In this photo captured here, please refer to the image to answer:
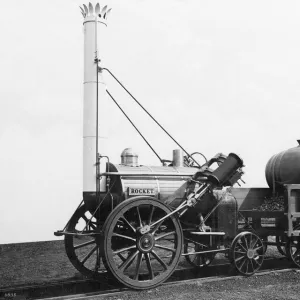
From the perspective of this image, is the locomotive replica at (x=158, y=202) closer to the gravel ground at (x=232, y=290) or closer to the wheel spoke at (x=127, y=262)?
the wheel spoke at (x=127, y=262)

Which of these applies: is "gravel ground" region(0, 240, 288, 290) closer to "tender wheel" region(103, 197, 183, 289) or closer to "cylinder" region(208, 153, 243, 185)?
"tender wheel" region(103, 197, 183, 289)

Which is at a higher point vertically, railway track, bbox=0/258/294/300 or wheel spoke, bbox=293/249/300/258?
wheel spoke, bbox=293/249/300/258

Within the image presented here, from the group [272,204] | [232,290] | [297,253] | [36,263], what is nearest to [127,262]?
[232,290]

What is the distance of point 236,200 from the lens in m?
10.2

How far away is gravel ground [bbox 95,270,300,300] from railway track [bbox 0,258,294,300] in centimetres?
35

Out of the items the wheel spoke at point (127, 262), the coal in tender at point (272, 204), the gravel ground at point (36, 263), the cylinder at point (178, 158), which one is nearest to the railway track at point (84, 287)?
the wheel spoke at point (127, 262)

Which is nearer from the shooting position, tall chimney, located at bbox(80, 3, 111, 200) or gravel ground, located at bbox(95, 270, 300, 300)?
gravel ground, located at bbox(95, 270, 300, 300)

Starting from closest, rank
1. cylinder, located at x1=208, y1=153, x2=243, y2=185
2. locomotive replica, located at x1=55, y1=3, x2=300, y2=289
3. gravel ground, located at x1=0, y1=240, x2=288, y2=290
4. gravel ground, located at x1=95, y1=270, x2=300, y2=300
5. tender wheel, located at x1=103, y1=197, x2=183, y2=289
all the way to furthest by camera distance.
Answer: gravel ground, located at x1=95, y1=270, x2=300, y2=300
tender wheel, located at x1=103, y1=197, x2=183, y2=289
locomotive replica, located at x1=55, y1=3, x2=300, y2=289
cylinder, located at x1=208, y1=153, x2=243, y2=185
gravel ground, located at x1=0, y1=240, x2=288, y2=290

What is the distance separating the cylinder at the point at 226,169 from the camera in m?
9.52

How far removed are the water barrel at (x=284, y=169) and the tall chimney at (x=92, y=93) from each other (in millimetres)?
4282

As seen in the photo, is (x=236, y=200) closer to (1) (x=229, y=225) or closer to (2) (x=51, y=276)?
(1) (x=229, y=225)

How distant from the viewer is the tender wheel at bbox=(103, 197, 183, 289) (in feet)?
27.2

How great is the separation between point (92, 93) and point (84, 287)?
3800 mm

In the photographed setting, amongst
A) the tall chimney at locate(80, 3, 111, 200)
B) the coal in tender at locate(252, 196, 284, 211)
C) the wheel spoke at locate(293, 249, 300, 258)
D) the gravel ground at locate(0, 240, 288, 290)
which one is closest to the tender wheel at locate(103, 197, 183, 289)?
the tall chimney at locate(80, 3, 111, 200)
